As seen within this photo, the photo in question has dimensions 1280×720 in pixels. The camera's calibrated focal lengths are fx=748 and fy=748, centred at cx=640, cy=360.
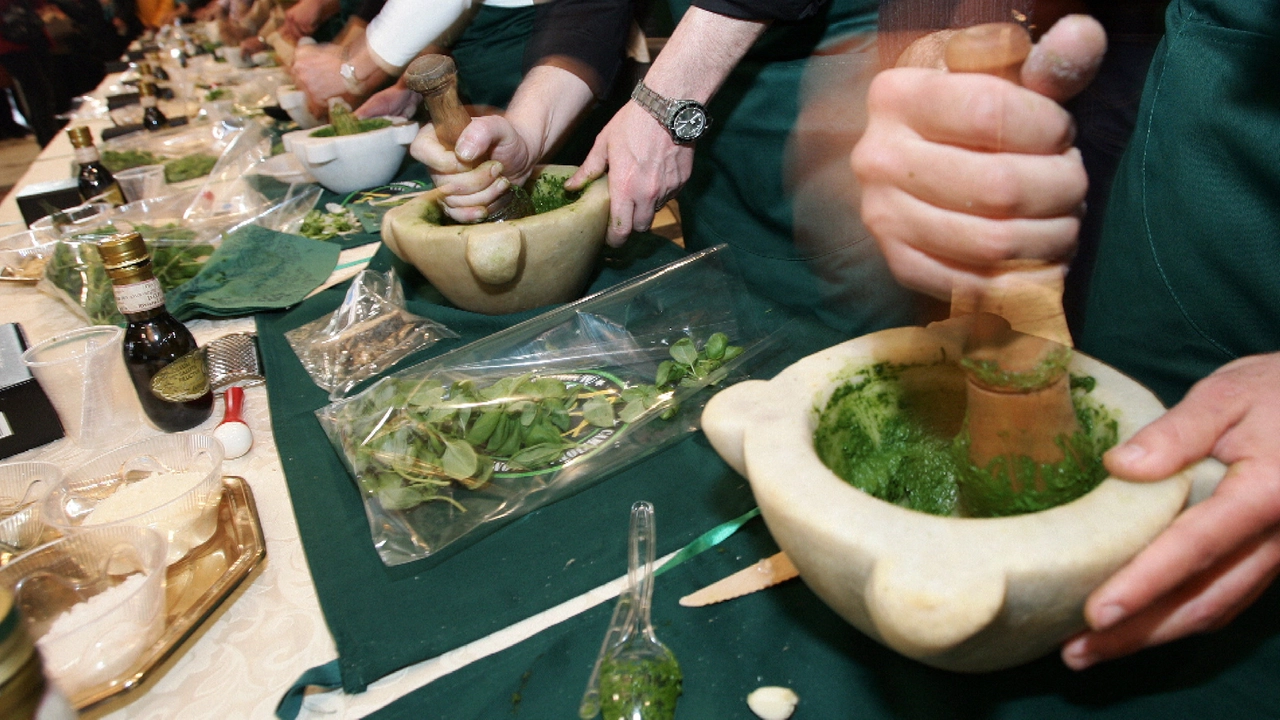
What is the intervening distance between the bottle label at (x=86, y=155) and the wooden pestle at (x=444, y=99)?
4.20ft

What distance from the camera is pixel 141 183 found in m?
1.98

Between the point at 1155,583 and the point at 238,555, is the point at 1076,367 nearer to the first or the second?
the point at 1155,583

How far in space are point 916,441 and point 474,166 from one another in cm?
82

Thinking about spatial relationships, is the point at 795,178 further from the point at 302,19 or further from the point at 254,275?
the point at 302,19

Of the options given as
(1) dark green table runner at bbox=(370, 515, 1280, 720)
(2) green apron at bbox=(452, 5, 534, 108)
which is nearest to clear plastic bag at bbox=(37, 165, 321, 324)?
(2) green apron at bbox=(452, 5, 534, 108)

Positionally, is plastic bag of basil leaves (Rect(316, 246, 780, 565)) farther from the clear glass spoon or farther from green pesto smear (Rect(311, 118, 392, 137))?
green pesto smear (Rect(311, 118, 392, 137))

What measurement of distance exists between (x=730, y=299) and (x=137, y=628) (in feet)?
2.66

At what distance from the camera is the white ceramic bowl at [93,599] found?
0.62 meters

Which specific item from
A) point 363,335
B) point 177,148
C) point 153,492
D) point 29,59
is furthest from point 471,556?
point 29,59

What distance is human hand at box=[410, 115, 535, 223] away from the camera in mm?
1178

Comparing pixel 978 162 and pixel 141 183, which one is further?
pixel 141 183

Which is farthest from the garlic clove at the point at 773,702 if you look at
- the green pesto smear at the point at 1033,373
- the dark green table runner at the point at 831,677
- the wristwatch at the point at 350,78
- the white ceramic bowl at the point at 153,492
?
the wristwatch at the point at 350,78

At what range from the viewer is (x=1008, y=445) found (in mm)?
562

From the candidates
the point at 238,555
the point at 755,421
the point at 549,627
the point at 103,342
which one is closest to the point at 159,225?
the point at 103,342
